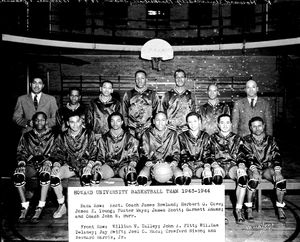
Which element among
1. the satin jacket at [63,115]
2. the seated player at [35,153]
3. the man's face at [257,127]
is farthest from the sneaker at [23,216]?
the man's face at [257,127]

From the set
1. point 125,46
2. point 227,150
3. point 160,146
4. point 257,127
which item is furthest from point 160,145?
point 125,46

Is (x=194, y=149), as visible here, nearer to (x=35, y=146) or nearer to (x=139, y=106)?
(x=139, y=106)

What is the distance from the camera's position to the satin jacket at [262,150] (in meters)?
4.54

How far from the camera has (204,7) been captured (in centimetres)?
1448

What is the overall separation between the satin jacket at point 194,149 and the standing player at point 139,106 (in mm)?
1013

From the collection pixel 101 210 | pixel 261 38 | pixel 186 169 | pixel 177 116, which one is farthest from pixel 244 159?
pixel 261 38

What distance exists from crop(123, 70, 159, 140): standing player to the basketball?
1300 mm

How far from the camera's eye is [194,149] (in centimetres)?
461

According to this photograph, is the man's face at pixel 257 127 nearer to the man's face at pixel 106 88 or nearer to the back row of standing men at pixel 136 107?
the back row of standing men at pixel 136 107

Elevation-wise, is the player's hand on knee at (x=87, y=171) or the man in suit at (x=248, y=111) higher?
the man in suit at (x=248, y=111)

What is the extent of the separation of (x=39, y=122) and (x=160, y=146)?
1937 mm

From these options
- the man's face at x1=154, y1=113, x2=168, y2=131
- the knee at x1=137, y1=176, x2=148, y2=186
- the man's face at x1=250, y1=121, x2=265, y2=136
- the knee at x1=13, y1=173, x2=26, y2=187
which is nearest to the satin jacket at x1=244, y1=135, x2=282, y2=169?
the man's face at x1=250, y1=121, x2=265, y2=136

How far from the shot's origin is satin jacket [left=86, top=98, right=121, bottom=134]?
535 cm

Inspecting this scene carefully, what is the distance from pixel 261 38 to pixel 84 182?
8.33 metres
